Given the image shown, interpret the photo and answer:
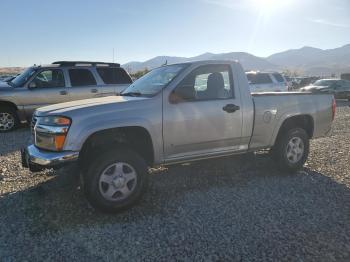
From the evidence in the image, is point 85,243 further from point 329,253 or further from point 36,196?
point 329,253

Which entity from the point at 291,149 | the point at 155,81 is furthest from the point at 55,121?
the point at 291,149

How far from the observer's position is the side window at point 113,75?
10.9 metres

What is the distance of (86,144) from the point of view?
441 cm

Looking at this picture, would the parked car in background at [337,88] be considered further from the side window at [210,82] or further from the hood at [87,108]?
the hood at [87,108]

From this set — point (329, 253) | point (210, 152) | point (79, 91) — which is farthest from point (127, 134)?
point (79, 91)

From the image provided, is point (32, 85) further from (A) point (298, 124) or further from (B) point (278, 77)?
(B) point (278, 77)

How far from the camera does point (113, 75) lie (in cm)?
1105

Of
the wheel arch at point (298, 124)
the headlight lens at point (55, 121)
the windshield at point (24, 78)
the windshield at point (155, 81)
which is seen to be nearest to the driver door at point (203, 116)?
the windshield at point (155, 81)

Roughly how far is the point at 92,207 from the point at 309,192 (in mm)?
3080

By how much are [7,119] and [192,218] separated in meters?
7.84

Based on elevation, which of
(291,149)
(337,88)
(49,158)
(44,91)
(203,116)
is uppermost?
(44,91)

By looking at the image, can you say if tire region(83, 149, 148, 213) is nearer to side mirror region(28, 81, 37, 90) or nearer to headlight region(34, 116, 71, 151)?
headlight region(34, 116, 71, 151)

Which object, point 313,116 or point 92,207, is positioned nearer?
point 92,207

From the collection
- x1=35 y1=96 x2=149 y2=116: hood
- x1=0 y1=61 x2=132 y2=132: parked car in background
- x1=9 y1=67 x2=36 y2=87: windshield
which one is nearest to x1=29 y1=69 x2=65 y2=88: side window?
x1=0 y1=61 x2=132 y2=132: parked car in background
